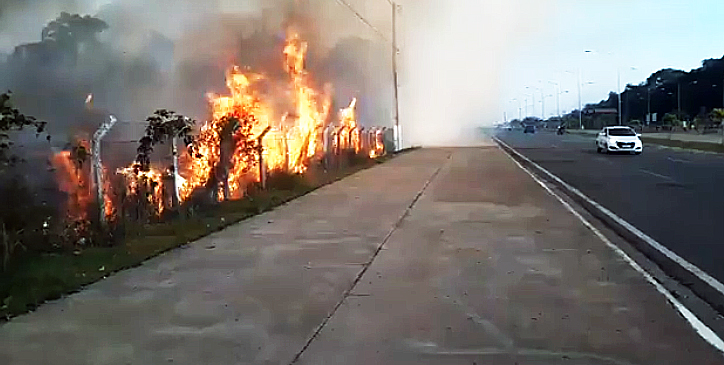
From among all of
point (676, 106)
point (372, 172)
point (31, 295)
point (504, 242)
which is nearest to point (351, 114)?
point (372, 172)

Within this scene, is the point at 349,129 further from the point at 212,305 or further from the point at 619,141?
the point at 212,305

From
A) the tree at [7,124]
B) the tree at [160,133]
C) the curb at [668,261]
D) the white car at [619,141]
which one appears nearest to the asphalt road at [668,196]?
the curb at [668,261]

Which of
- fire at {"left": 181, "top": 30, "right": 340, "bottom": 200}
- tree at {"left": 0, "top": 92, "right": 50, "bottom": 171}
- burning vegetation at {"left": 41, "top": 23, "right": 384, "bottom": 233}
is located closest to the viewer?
tree at {"left": 0, "top": 92, "right": 50, "bottom": 171}

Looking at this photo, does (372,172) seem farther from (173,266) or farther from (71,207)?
(173,266)

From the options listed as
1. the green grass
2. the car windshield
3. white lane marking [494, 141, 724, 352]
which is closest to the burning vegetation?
the green grass

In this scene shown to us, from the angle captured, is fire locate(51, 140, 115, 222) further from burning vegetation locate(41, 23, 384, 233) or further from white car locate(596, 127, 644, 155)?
white car locate(596, 127, 644, 155)

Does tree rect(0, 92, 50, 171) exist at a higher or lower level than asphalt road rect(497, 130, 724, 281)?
higher

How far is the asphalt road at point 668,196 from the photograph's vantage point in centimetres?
1106

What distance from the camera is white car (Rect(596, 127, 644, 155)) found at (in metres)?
39.5

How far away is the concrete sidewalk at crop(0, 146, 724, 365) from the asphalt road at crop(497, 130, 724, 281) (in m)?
1.16

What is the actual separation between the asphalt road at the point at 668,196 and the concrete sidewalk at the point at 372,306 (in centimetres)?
116

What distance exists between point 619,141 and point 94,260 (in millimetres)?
33777

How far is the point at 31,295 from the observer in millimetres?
7547

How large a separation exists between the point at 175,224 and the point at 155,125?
1958mm
